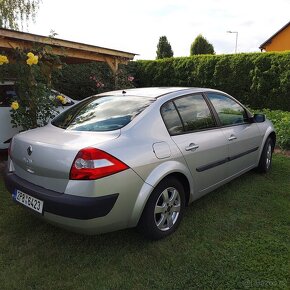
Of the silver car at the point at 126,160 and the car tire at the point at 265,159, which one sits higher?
the silver car at the point at 126,160

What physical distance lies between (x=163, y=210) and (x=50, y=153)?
1.19m

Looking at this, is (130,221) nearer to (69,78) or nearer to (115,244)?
(115,244)

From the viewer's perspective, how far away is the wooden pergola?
605 cm

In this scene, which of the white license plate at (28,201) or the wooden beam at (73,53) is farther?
the wooden beam at (73,53)

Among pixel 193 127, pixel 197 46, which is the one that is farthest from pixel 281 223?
pixel 197 46

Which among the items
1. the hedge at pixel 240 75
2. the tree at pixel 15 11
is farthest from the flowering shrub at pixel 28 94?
the tree at pixel 15 11

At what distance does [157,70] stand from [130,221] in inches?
518

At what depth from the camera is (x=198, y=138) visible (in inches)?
142

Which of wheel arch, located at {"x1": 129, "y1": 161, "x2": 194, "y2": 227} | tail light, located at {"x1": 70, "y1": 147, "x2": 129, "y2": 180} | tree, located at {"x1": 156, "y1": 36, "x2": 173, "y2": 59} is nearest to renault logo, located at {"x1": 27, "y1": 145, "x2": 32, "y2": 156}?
tail light, located at {"x1": 70, "y1": 147, "x2": 129, "y2": 180}

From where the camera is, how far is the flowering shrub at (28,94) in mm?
5430

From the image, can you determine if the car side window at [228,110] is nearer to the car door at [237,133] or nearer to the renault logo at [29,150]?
the car door at [237,133]

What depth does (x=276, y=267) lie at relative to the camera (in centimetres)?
279

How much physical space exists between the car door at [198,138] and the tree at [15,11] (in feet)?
52.7

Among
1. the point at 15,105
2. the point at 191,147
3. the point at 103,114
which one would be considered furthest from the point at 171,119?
the point at 15,105
